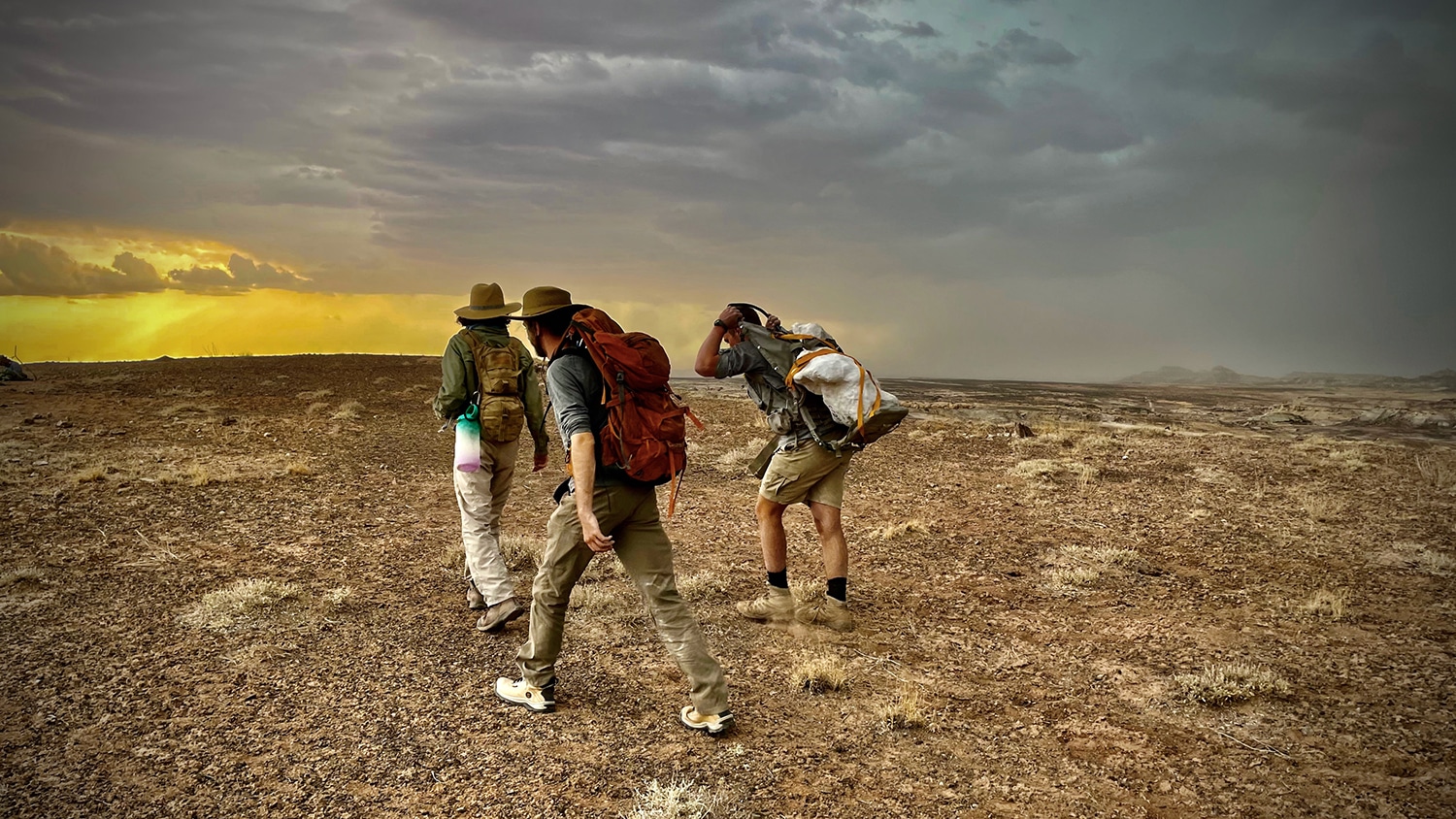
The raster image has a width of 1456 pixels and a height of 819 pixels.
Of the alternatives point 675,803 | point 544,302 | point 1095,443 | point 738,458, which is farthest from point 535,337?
point 1095,443

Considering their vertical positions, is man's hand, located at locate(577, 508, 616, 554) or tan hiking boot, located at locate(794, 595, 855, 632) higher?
man's hand, located at locate(577, 508, 616, 554)

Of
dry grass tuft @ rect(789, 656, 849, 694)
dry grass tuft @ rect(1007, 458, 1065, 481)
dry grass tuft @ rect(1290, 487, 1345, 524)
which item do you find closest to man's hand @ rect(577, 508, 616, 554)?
dry grass tuft @ rect(789, 656, 849, 694)

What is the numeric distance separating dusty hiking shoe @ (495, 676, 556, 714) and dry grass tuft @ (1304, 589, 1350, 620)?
6.10 meters

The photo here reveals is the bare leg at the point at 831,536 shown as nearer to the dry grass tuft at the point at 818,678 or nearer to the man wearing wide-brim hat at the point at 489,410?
the dry grass tuft at the point at 818,678

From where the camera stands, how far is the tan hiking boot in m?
6.49

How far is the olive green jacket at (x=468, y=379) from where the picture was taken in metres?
6.16

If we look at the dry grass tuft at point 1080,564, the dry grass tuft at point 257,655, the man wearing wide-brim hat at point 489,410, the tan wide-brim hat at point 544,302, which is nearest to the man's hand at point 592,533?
the tan wide-brim hat at point 544,302

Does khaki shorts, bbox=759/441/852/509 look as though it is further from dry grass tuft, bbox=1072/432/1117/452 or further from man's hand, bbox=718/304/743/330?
dry grass tuft, bbox=1072/432/1117/452

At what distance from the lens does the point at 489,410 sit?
625cm

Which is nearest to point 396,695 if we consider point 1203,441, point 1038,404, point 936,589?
point 936,589

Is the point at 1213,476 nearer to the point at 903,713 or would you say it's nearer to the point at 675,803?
the point at 903,713

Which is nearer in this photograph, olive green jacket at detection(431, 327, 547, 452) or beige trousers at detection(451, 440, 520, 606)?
olive green jacket at detection(431, 327, 547, 452)

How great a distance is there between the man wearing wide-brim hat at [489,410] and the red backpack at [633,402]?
1962 mm

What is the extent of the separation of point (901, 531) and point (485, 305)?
17.8 feet
